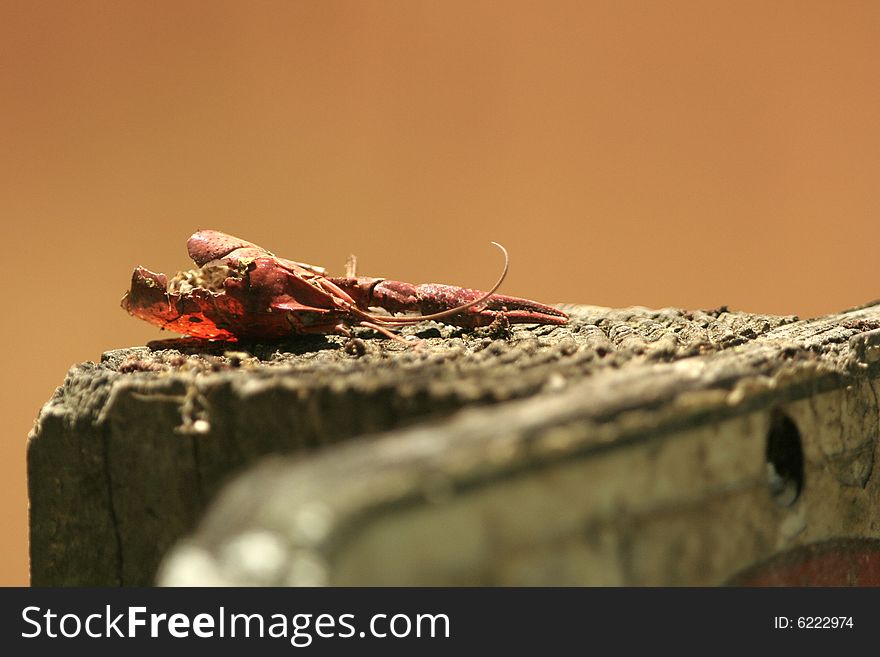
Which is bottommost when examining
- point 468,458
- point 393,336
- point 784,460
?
point 468,458

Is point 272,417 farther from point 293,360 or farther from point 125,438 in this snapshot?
point 293,360

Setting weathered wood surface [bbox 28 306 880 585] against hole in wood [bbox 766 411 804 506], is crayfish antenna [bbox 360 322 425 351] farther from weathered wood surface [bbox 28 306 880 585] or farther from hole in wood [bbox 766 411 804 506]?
hole in wood [bbox 766 411 804 506]

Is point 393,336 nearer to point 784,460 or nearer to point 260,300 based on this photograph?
point 260,300

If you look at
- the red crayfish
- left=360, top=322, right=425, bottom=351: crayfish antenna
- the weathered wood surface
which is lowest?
the weathered wood surface

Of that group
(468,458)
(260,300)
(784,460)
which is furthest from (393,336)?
(468,458)

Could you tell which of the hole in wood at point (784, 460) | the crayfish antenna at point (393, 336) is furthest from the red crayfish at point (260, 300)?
the hole in wood at point (784, 460)

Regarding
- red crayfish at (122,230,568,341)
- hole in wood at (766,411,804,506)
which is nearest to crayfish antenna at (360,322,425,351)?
red crayfish at (122,230,568,341)

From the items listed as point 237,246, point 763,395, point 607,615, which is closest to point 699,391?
point 763,395
